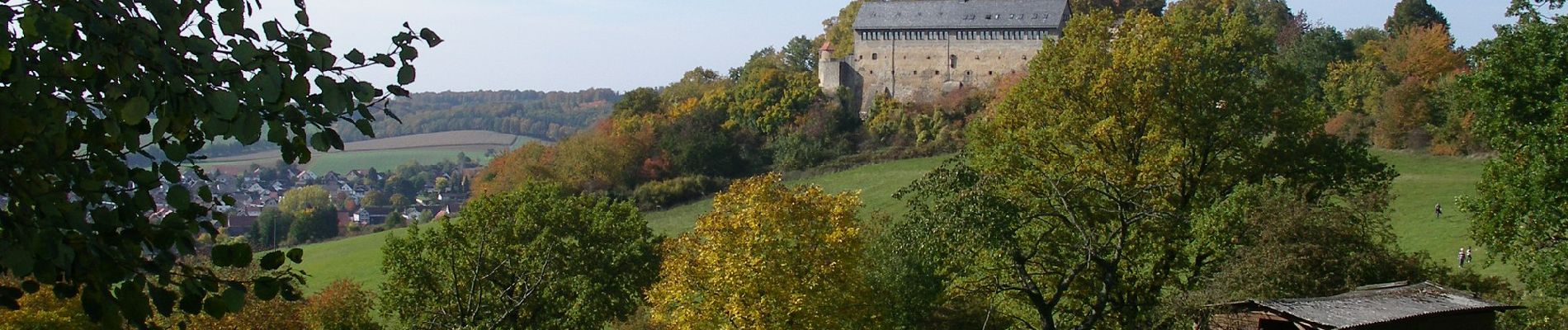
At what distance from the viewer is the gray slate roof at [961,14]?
258 ft

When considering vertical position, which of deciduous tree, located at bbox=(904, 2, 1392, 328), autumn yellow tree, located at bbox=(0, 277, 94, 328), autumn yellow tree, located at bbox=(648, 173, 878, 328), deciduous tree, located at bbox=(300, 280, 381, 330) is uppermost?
deciduous tree, located at bbox=(904, 2, 1392, 328)

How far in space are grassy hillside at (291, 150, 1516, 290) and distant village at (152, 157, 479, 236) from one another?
22337 mm

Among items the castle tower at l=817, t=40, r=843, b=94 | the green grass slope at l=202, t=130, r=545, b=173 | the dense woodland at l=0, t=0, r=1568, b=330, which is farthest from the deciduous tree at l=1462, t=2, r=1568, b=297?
the green grass slope at l=202, t=130, r=545, b=173

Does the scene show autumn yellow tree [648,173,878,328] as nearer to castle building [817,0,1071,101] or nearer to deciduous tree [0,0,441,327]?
deciduous tree [0,0,441,327]

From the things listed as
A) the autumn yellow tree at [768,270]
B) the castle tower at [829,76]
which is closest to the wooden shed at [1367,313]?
the autumn yellow tree at [768,270]

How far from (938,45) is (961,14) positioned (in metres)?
2.19

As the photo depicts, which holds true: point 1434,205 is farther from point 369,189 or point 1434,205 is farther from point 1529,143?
point 369,189

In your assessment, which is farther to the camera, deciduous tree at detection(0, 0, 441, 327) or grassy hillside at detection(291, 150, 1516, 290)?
grassy hillside at detection(291, 150, 1516, 290)

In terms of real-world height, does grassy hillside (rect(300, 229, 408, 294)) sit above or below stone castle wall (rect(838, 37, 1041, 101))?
below

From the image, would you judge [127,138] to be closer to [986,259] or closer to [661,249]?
[986,259]

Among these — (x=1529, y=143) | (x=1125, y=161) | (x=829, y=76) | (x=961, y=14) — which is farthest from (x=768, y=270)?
(x=961, y=14)

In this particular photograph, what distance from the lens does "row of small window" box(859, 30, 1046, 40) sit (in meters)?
78.4

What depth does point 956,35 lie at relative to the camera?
263 feet

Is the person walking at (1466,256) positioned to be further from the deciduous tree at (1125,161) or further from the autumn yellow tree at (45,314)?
the autumn yellow tree at (45,314)
